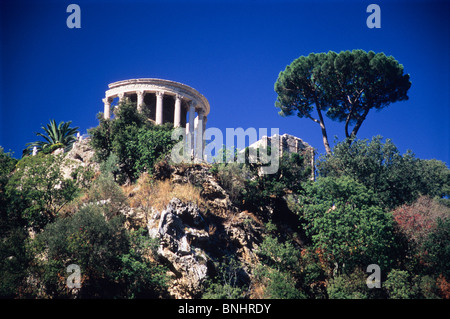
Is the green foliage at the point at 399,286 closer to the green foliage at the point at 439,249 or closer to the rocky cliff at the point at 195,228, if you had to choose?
the green foliage at the point at 439,249

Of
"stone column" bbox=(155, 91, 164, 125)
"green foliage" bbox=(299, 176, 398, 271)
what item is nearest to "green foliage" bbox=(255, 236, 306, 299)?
"green foliage" bbox=(299, 176, 398, 271)

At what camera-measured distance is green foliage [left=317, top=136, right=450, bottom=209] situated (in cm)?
2752

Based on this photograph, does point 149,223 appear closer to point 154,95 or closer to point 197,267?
point 197,267

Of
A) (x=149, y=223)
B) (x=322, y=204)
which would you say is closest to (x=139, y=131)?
(x=149, y=223)

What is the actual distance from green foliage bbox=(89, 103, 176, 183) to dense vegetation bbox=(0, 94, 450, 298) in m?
0.08

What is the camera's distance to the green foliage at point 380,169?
2752cm

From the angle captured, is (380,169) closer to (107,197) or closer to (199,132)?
(107,197)

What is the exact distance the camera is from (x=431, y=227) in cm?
2347

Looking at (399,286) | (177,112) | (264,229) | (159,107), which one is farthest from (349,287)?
(159,107)

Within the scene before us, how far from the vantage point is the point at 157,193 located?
81.5 feet

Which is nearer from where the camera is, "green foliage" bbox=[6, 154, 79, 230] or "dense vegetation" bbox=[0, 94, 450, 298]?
"dense vegetation" bbox=[0, 94, 450, 298]

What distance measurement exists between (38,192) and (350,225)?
14737mm

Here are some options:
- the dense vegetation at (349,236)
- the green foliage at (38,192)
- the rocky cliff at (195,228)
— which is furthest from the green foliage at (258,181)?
the green foliage at (38,192)

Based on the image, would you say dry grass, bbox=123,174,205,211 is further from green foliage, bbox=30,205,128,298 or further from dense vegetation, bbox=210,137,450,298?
green foliage, bbox=30,205,128,298
